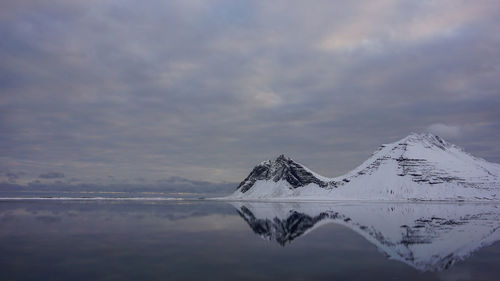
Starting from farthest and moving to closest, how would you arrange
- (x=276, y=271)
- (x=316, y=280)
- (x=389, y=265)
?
(x=389, y=265), (x=276, y=271), (x=316, y=280)

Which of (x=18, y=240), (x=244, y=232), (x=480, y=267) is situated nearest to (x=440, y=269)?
(x=480, y=267)

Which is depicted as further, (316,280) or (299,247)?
(299,247)

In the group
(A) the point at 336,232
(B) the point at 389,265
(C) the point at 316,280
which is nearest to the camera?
(C) the point at 316,280

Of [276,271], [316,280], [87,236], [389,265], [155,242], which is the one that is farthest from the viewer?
[87,236]

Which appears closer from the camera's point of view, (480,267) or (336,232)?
(480,267)

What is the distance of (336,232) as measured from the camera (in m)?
51.1

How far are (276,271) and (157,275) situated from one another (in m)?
8.90

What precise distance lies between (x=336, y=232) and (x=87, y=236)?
3538 cm

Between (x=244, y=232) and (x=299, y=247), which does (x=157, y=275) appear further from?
(x=244, y=232)

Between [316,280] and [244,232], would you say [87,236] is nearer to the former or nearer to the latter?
[244,232]

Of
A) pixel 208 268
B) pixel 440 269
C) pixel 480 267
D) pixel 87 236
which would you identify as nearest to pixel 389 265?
pixel 440 269

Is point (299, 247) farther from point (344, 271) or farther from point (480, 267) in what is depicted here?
point (480, 267)

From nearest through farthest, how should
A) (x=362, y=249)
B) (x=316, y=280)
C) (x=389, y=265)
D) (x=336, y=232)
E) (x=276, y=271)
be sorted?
1. (x=316, y=280)
2. (x=276, y=271)
3. (x=389, y=265)
4. (x=362, y=249)
5. (x=336, y=232)

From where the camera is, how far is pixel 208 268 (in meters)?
26.8
